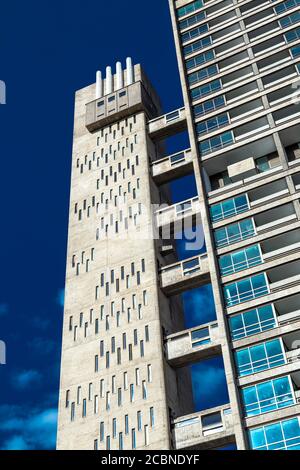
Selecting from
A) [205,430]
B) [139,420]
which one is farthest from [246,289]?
[139,420]

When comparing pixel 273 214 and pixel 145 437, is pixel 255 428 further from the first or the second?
pixel 273 214

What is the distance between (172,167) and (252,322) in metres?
18.6

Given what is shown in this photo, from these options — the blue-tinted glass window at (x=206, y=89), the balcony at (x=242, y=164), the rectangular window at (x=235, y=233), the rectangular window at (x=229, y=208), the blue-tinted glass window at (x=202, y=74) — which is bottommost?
the rectangular window at (x=235, y=233)

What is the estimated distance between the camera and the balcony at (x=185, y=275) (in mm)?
52531

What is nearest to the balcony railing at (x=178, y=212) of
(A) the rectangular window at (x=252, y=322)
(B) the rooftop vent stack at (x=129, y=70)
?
(A) the rectangular window at (x=252, y=322)

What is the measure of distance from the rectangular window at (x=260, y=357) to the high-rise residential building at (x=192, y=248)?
85 millimetres

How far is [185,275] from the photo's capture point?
5306 cm

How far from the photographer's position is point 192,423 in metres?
45.3

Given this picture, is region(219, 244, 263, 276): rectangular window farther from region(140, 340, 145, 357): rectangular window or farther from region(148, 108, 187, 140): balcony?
region(148, 108, 187, 140): balcony

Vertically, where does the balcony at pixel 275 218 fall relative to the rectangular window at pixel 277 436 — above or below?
above

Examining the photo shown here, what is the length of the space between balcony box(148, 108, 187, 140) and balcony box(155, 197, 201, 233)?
9.88m

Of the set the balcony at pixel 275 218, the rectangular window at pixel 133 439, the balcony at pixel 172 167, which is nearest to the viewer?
the rectangular window at pixel 133 439

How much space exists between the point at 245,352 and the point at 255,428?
5.42 m

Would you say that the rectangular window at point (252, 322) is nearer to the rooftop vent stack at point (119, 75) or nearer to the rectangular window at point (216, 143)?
the rectangular window at point (216, 143)
